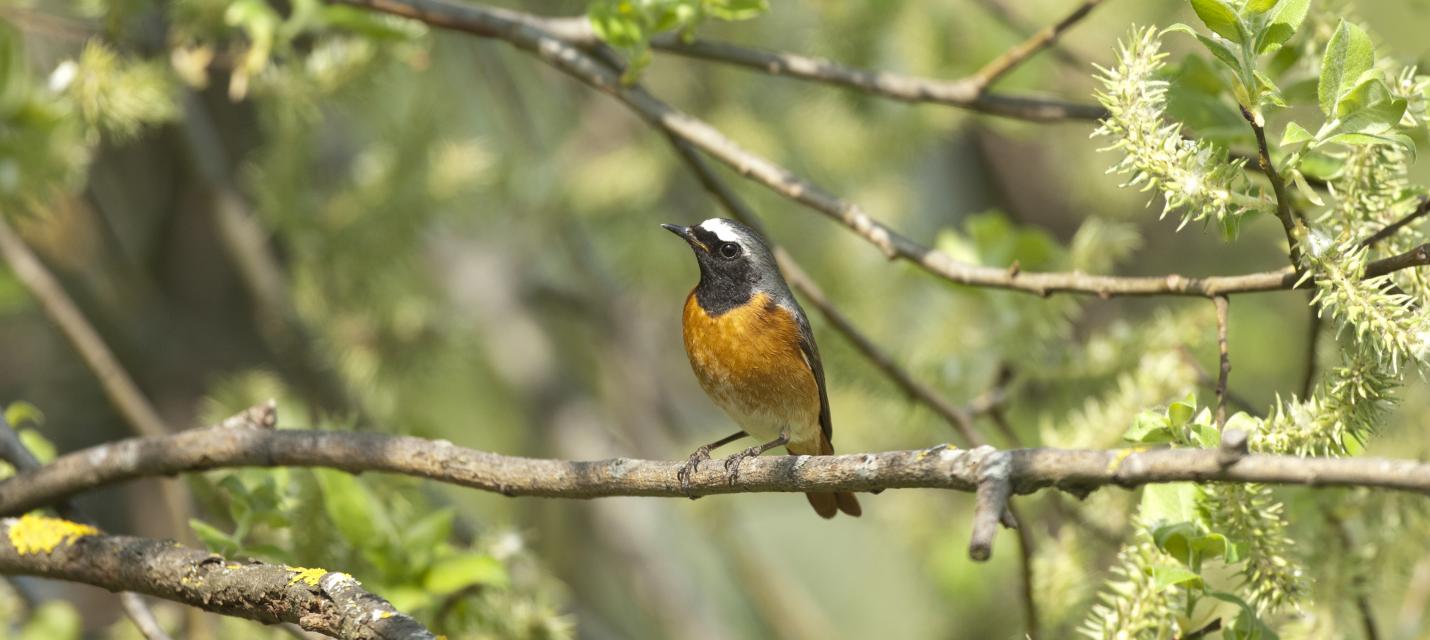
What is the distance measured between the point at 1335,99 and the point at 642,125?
5.25 m

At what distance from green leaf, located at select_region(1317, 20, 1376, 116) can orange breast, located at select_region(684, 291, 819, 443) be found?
209 cm

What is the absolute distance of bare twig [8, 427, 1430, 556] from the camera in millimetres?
1812

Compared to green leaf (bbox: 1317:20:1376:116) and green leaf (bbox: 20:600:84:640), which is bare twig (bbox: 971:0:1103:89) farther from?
green leaf (bbox: 20:600:84:640)

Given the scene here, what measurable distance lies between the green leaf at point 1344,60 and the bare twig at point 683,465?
0.83 m

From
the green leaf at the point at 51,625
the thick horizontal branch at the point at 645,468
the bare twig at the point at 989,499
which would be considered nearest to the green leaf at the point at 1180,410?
the thick horizontal branch at the point at 645,468

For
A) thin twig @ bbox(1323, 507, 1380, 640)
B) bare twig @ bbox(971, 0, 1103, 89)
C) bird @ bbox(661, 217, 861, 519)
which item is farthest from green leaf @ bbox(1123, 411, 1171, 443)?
bird @ bbox(661, 217, 861, 519)

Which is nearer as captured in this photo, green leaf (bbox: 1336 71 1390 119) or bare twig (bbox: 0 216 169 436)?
green leaf (bbox: 1336 71 1390 119)

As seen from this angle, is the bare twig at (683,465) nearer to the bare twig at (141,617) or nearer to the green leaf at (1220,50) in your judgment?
the bare twig at (141,617)

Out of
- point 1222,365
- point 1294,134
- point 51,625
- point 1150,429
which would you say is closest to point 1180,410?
point 1150,429

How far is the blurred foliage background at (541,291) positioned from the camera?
3.83 meters

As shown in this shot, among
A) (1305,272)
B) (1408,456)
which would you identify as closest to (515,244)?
(1408,456)

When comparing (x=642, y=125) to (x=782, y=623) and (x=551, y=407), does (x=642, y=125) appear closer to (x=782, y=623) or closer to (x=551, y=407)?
(x=551, y=407)

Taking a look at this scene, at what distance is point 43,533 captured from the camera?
297 centimetres

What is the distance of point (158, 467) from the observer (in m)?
3.06
